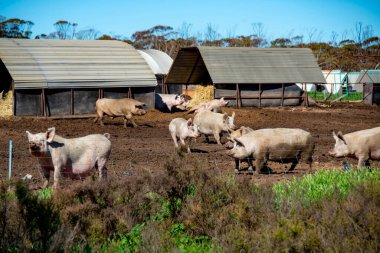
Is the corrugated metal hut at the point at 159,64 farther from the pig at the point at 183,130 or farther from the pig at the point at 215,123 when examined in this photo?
the pig at the point at 183,130

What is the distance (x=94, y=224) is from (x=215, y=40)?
248 feet

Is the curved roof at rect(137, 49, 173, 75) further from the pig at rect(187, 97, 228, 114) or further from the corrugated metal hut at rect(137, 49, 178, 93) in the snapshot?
the pig at rect(187, 97, 228, 114)

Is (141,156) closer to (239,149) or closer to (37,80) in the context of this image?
(239,149)

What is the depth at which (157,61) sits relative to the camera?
133 ft

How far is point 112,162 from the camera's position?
1484 cm

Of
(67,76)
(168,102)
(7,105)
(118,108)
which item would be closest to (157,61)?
(168,102)

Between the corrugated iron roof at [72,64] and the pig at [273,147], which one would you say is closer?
the pig at [273,147]

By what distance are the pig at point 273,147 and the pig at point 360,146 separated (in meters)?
0.70

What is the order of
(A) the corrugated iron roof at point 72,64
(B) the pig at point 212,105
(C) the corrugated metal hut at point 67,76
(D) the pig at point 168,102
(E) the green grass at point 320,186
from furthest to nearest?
(D) the pig at point 168,102 < (B) the pig at point 212,105 < (A) the corrugated iron roof at point 72,64 < (C) the corrugated metal hut at point 67,76 < (E) the green grass at point 320,186

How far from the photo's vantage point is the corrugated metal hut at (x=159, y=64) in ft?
127

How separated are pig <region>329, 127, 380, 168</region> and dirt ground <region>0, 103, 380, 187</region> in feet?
3.26

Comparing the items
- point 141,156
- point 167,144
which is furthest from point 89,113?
point 141,156

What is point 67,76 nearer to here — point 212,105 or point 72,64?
point 72,64

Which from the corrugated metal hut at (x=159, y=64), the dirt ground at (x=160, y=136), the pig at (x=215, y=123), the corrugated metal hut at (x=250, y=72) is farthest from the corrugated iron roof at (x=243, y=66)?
the pig at (x=215, y=123)
